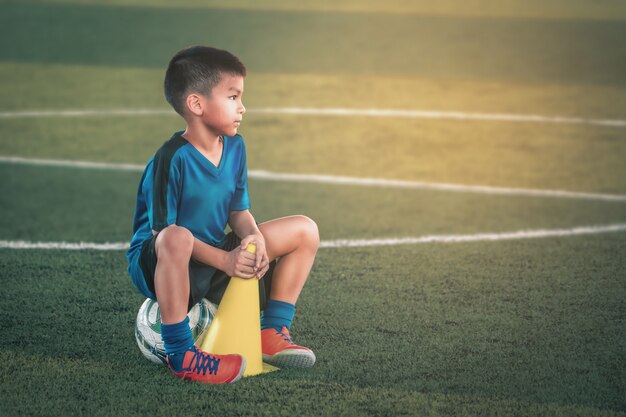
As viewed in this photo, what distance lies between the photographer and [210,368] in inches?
125

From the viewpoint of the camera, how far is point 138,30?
41.0 feet

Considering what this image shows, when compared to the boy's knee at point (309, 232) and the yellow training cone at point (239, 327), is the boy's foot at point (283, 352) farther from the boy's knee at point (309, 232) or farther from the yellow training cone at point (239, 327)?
the boy's knee at point (309, 232)

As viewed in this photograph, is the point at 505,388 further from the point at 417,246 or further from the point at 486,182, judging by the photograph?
the point at 486,182

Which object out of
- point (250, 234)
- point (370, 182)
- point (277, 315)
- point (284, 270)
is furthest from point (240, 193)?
point (370, 182)

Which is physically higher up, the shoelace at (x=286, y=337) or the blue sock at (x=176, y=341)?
the blue sock at (x=176, y=341)

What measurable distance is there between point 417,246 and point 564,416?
2147mm

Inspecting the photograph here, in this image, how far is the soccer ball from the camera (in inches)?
130

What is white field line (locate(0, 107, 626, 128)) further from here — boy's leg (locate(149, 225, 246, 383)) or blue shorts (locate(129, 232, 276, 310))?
boy's leg (locate(149, 225, 246, 383))

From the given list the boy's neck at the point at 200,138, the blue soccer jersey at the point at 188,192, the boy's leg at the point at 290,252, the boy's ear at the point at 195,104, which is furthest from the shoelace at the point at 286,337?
the boy's ear at the point at 195,104

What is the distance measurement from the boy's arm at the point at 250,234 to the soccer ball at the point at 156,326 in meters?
0.24

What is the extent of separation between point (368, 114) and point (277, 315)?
5200 mm

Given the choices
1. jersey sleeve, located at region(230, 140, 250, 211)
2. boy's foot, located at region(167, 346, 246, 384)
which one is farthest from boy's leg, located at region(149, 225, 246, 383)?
jersey sleeve, located at region(230, 140, 250, 211)

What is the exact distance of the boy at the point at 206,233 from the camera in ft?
10.4

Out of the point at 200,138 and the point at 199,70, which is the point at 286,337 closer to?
the point at 200,138
